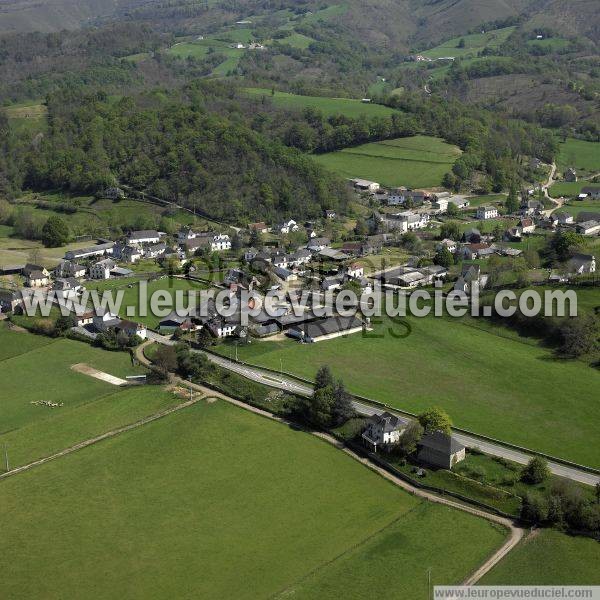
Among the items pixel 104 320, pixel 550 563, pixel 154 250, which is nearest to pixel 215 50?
pixel 154 250

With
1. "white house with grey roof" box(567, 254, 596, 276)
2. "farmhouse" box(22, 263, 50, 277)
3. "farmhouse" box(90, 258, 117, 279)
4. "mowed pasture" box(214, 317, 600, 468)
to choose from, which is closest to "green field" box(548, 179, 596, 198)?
"white house with grey roof" box(567, 254, 596, 276)

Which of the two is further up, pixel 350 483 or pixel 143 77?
pixel 143 77

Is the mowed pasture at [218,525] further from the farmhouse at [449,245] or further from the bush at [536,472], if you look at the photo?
the farmhouse at [449,245]

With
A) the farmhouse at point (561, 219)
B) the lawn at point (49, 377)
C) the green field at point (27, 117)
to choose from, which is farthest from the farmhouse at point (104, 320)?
the green field at point (27, 117)

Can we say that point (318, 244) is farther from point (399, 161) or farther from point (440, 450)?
point (440, 450)

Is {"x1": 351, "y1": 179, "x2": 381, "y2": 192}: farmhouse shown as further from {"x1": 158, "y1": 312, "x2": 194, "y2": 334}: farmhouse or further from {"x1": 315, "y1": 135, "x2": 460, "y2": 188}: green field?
{"x1": 158, "y1": 312, "x2": 194, "y2": 334}: farmhouse

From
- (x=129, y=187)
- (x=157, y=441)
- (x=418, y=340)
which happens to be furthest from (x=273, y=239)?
(x=157, y=441)

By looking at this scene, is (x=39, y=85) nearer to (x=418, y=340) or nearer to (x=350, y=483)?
(x=418, y=340)
